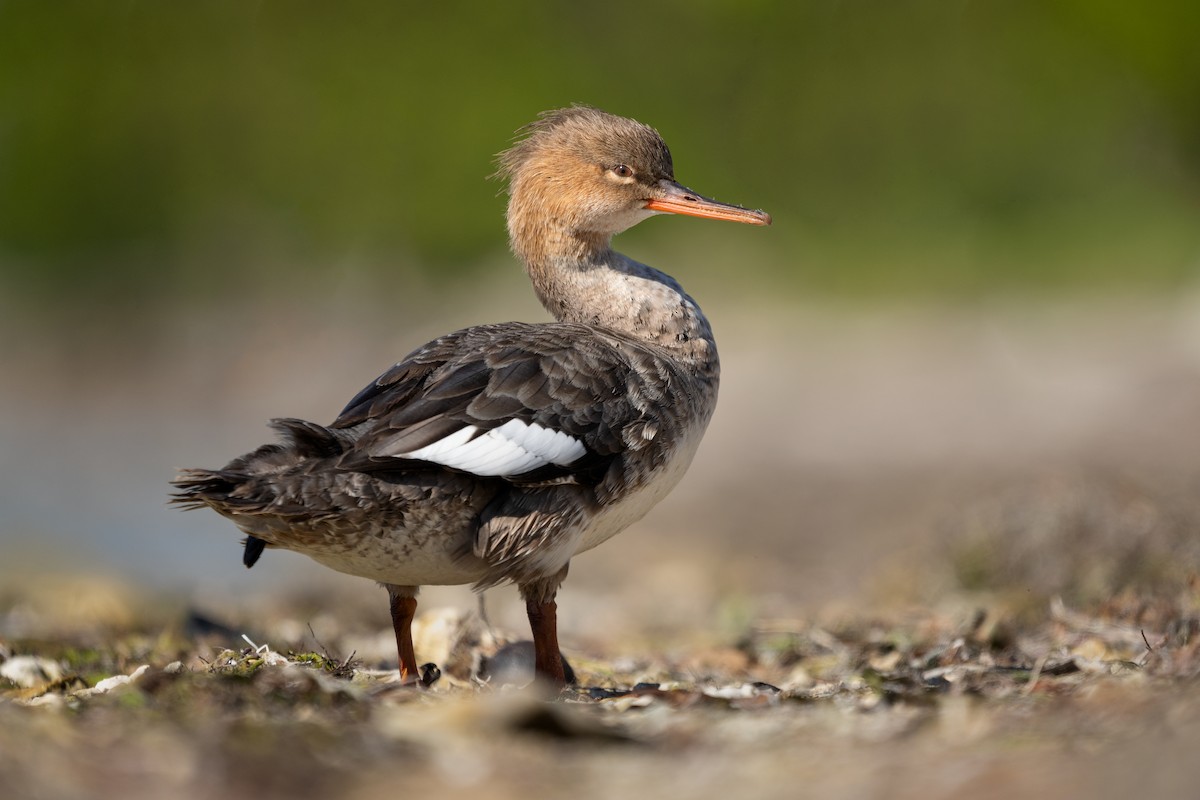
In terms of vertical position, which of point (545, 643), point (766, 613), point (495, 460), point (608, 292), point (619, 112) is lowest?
point (545, 643)

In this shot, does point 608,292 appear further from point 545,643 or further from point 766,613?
point 766,613

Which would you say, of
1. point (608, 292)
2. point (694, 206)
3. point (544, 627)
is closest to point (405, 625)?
point (544, 627)

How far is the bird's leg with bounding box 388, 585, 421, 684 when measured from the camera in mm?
5133

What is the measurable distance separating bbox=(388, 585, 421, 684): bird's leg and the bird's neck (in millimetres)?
1387

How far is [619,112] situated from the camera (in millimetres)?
20109

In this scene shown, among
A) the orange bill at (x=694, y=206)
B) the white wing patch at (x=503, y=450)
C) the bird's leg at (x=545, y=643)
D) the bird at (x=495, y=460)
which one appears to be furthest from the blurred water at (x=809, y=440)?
the white wing patch at (x=503, y=450)

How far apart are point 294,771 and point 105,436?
16.0 m

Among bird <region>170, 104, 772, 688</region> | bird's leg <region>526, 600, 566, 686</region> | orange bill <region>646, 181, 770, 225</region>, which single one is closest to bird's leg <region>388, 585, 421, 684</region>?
bird <region>170, 104, 772, 688</region>

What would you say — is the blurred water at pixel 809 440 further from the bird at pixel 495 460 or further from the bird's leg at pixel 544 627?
the bird's leg at pixel 544 627

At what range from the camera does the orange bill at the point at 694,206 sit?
6.29m

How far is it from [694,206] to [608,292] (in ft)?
2.01

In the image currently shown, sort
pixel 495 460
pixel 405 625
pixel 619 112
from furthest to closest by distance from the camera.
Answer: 1. pixel 619 112
2. pixel 405 625
3. pixel 495 460

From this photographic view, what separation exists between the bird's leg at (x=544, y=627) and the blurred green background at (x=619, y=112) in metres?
12.6

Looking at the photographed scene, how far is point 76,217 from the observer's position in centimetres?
2392
